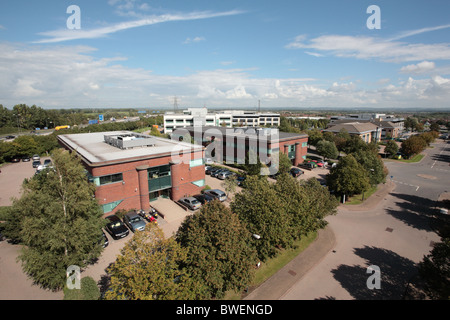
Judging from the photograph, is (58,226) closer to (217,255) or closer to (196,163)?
→ (217,255)

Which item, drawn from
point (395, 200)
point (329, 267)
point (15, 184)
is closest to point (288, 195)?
point (329, 267)

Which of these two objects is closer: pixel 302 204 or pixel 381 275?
pixel 381 275

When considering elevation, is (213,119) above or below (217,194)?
→ above

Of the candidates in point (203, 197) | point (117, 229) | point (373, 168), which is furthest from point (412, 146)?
point (117, 229)

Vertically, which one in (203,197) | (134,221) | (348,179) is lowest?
(134,221)

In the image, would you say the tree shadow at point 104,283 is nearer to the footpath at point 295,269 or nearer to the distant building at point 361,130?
the footpath at point 295,269

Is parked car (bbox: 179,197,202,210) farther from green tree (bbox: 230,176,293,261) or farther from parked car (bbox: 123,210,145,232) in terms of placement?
green tree (bbox: 230,176,293,261)

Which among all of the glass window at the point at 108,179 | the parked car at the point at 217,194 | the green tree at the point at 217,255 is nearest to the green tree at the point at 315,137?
the parked car at the point at 217,194

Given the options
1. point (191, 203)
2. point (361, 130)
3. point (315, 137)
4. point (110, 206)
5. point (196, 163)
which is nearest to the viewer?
point (110, 206)
